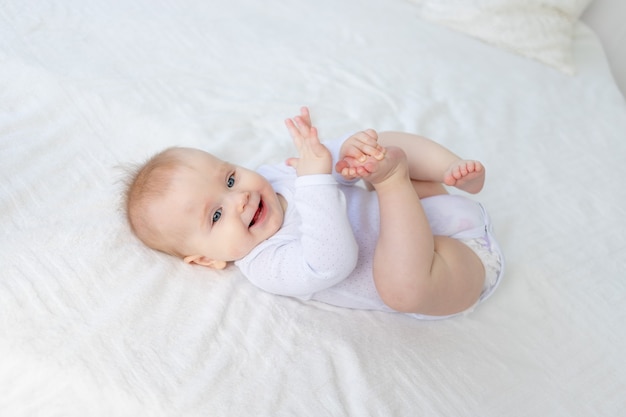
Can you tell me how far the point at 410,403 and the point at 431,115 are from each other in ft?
2.73

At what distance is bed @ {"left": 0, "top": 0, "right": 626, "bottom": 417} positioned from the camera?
0.87m

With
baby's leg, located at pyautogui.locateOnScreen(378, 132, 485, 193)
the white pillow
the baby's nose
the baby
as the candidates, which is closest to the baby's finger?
the baby

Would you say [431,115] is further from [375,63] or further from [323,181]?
[323,181]

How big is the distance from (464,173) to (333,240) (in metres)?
0.28

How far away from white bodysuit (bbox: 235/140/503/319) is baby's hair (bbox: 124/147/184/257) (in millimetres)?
158

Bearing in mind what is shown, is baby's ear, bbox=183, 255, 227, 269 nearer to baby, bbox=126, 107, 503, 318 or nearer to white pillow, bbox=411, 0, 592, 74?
baby, bbox=126, 107, 503, 318

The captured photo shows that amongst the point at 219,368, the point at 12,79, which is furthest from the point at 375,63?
the point at 219,368

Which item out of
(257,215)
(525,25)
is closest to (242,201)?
(257,215)

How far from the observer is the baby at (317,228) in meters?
0.93

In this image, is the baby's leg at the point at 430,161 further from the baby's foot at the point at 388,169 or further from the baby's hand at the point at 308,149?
the baby's hand at the point at 308,149

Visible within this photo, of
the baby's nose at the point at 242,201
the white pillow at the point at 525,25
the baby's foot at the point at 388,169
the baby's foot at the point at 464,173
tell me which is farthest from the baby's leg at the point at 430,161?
the white pillow at the point at 525,25

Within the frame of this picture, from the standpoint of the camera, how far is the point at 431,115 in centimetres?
153

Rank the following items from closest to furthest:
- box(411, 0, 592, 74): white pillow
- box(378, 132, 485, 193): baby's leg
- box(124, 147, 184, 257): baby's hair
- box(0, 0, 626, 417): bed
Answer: box(0, 0, 626, 417): bed, box(124, 147, 184, 257): baby's hair, box(378, 132, 485, 193): baby's leg, box(411, 0, 592, 74): white pillow

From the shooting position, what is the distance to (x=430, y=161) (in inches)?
43.9
